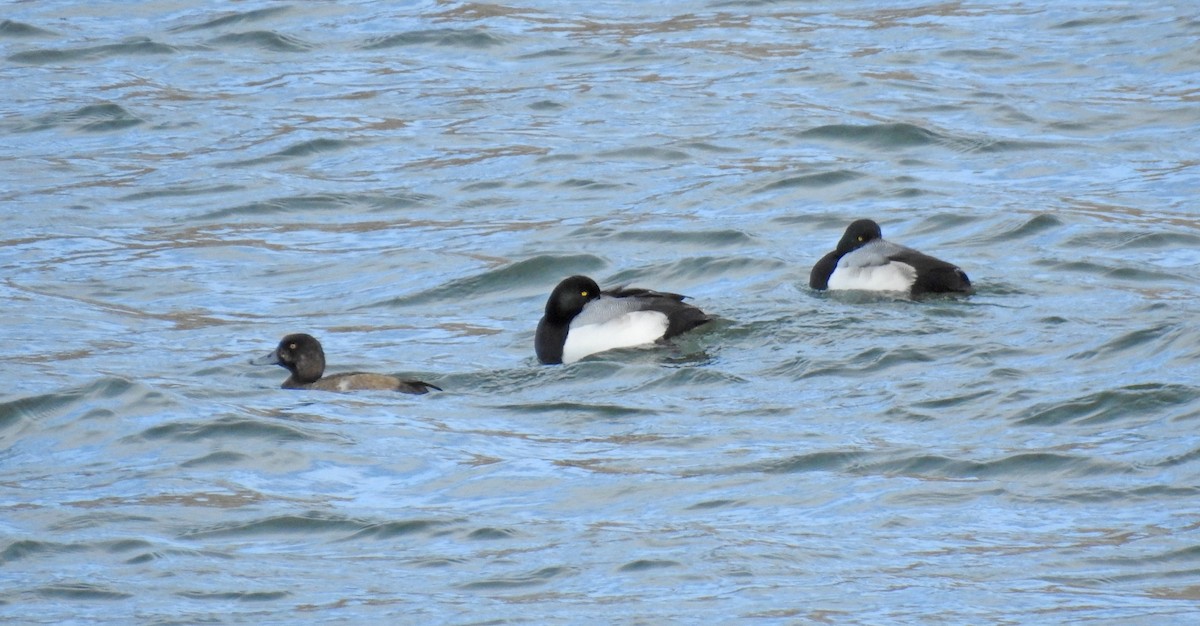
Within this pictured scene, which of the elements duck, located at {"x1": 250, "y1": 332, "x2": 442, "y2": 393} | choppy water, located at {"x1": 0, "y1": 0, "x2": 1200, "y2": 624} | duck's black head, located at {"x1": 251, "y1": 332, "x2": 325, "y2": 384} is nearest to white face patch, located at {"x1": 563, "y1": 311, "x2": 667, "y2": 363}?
choppy water, located at {"x1": 0, "y1": 0, "x2": 1200, "y2": 624}

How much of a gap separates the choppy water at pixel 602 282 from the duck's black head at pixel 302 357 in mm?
199

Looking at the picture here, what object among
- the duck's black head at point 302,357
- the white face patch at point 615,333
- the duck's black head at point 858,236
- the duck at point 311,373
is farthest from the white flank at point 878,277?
the duck's black head at point 302,357

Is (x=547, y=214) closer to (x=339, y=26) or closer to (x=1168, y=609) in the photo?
(x=339, y=26)

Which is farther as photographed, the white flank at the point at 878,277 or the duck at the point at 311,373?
the white flank at the point at 878,277

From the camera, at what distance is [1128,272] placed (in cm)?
1185

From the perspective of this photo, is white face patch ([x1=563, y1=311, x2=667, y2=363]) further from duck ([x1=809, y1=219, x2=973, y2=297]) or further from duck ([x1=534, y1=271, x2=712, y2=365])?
duck ([x1=809, y1=219, x2=973, y2=297])

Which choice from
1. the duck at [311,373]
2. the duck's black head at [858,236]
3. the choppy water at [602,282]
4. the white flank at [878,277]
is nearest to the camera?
the choppy water at [602,282]

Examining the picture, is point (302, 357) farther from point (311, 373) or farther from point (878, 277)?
point (878, 277)

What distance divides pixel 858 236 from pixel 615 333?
2015 mm

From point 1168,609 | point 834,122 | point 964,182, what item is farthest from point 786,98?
point 1168,609

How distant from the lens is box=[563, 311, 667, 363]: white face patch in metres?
10.8

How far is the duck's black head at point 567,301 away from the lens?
1090cm

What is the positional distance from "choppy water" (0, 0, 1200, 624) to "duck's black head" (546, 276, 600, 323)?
0.38 meters

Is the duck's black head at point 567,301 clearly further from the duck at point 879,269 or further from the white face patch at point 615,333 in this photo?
the duck at point 879,269
